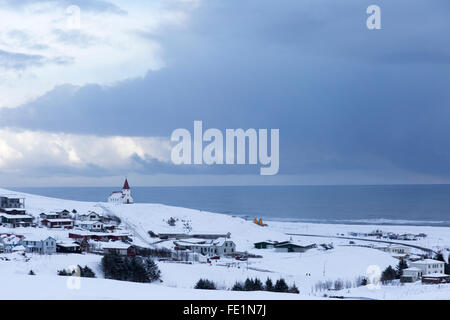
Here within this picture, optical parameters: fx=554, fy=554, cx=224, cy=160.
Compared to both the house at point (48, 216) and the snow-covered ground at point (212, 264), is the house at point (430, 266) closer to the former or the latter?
the snow-covered ground at point (212, 264)

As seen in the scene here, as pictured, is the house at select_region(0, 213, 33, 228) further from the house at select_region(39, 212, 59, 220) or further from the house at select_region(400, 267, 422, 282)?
the house at select_region(400, 267, 422, 282)

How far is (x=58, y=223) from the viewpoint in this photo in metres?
18.9

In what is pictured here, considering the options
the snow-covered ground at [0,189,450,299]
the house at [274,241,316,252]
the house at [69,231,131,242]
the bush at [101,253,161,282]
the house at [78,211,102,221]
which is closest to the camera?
the snow-covered ground at [0,189,450,299]

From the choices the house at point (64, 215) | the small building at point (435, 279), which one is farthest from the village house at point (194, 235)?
the small building at point (435, 279)

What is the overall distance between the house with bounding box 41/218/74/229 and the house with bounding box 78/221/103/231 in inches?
15.9

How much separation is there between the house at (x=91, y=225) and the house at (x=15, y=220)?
5.72ft

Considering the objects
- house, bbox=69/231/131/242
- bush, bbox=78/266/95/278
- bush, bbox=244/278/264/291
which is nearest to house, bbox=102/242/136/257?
house, bbox=69/231/131/242

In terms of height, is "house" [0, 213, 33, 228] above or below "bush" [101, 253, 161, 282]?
above

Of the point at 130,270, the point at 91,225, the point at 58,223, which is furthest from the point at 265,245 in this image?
the point at 130,270

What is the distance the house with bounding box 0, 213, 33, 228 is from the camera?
18.3m

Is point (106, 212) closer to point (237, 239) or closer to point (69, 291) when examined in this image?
point (237, 239)

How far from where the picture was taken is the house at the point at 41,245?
13578mm
